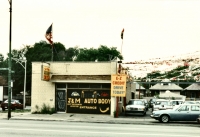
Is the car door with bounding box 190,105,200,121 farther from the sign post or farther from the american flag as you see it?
the american flag

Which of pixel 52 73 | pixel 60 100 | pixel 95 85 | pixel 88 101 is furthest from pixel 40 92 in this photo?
pixel 95 85

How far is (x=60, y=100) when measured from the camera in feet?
95.3

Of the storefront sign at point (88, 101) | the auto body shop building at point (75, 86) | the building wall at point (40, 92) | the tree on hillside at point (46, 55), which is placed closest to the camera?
the auto body shop building at point (75, 86)

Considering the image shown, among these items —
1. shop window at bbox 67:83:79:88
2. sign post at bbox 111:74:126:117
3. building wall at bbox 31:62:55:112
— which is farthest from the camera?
building wall at bbox 31:62:55:112

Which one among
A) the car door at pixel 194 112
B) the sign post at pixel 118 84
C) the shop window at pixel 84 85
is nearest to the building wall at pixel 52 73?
the shop window at pixel 84 85

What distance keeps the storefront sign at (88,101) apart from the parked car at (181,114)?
6.04 metres

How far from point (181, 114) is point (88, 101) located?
8.74m

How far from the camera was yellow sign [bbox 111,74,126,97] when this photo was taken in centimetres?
2645

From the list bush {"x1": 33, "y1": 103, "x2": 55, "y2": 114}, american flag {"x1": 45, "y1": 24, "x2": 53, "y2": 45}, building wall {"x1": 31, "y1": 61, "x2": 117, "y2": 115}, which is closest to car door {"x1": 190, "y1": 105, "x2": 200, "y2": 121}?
building wall {"x1": 31, "y1": 61, "x2": 117, "y2": 115}

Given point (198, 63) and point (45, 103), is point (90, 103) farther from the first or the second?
point (198, 63)

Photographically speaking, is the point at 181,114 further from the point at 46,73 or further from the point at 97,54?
the point at 97,54

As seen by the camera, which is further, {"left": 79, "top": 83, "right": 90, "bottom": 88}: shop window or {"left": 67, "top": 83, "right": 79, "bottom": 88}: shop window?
{"left": 67, "top": 83, "right": 79, "bottom": 88}: shop window

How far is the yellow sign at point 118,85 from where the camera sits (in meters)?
26.5

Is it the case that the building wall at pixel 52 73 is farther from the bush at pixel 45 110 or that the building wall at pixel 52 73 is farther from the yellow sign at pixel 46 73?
the yellow sign at pixel 46 73
